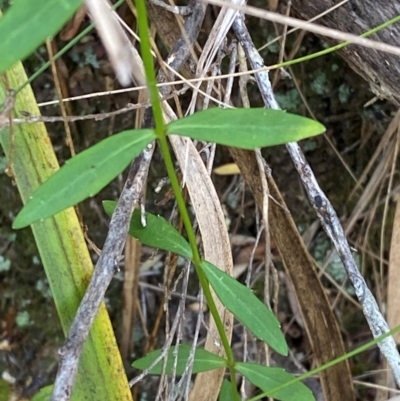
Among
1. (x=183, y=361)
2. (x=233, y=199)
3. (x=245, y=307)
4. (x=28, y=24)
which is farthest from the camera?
(x=233, y=199)

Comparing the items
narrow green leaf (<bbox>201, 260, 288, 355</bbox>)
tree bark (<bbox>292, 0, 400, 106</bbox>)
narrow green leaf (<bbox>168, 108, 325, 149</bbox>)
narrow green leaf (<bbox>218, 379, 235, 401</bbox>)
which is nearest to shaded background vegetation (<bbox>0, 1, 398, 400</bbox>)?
tree bark (<bbox>292, 0, 400, 106</bbox>)

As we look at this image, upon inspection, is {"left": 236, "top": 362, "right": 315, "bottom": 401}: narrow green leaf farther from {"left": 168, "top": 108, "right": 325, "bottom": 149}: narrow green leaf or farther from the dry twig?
{"left": 168, "top": 108, "right": 325, "bottom": 149}: narrow green leaf

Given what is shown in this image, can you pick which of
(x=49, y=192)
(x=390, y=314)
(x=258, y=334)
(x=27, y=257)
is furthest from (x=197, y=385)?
(x=27, y=257)

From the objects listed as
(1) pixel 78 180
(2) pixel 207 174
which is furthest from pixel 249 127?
(2) pixel 207 174

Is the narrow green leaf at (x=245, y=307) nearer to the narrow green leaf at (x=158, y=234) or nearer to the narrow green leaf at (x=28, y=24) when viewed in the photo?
the narrow green leaf at (x=158, y=234)

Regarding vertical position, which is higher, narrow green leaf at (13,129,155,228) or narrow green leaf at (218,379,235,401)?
narrow green leaf at (13,129,155,228)

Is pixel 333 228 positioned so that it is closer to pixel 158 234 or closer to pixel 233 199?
pixel 158 234
